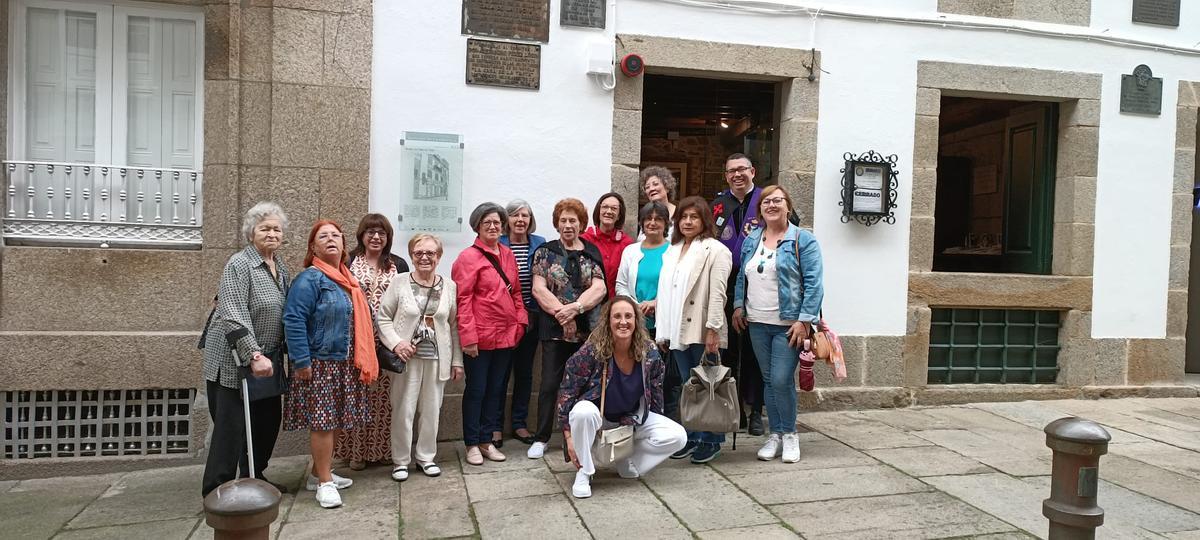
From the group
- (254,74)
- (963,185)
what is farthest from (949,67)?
(254,74)

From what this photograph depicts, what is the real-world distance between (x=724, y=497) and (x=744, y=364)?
1396mm

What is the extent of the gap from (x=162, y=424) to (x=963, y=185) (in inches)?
313

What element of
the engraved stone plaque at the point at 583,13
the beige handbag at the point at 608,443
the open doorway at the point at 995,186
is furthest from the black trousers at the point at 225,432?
the open doorway at the point at 995,186

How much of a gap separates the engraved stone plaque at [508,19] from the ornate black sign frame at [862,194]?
247 centimetres

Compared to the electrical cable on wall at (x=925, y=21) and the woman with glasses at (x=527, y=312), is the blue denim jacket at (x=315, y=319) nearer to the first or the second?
the woman with glasses at (x=527, y=312)

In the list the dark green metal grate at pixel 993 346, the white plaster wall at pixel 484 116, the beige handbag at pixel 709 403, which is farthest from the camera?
the dark green metal grate at pixel 993 346

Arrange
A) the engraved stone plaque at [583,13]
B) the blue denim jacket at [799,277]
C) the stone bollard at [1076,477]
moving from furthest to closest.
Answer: the engraved stone plaque at [583,13] < the blue denim jacket at [799,277] < the stone bollard at [1076,477]

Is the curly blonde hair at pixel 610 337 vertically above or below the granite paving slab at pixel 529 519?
above

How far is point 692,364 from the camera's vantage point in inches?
197

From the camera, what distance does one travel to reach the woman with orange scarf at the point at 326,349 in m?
4.12

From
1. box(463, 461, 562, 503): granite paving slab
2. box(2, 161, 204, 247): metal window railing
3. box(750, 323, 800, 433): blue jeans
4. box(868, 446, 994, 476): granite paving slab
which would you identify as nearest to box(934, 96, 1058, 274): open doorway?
box(868, 446, 994, 476): granite paving slab

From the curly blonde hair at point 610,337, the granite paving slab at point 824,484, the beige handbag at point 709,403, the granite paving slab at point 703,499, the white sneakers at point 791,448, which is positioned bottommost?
the granite paving slab at point 703,499

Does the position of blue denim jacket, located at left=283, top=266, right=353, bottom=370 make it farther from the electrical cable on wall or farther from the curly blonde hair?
the electrical cable on wall

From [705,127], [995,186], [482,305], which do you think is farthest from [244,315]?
[995,186]
